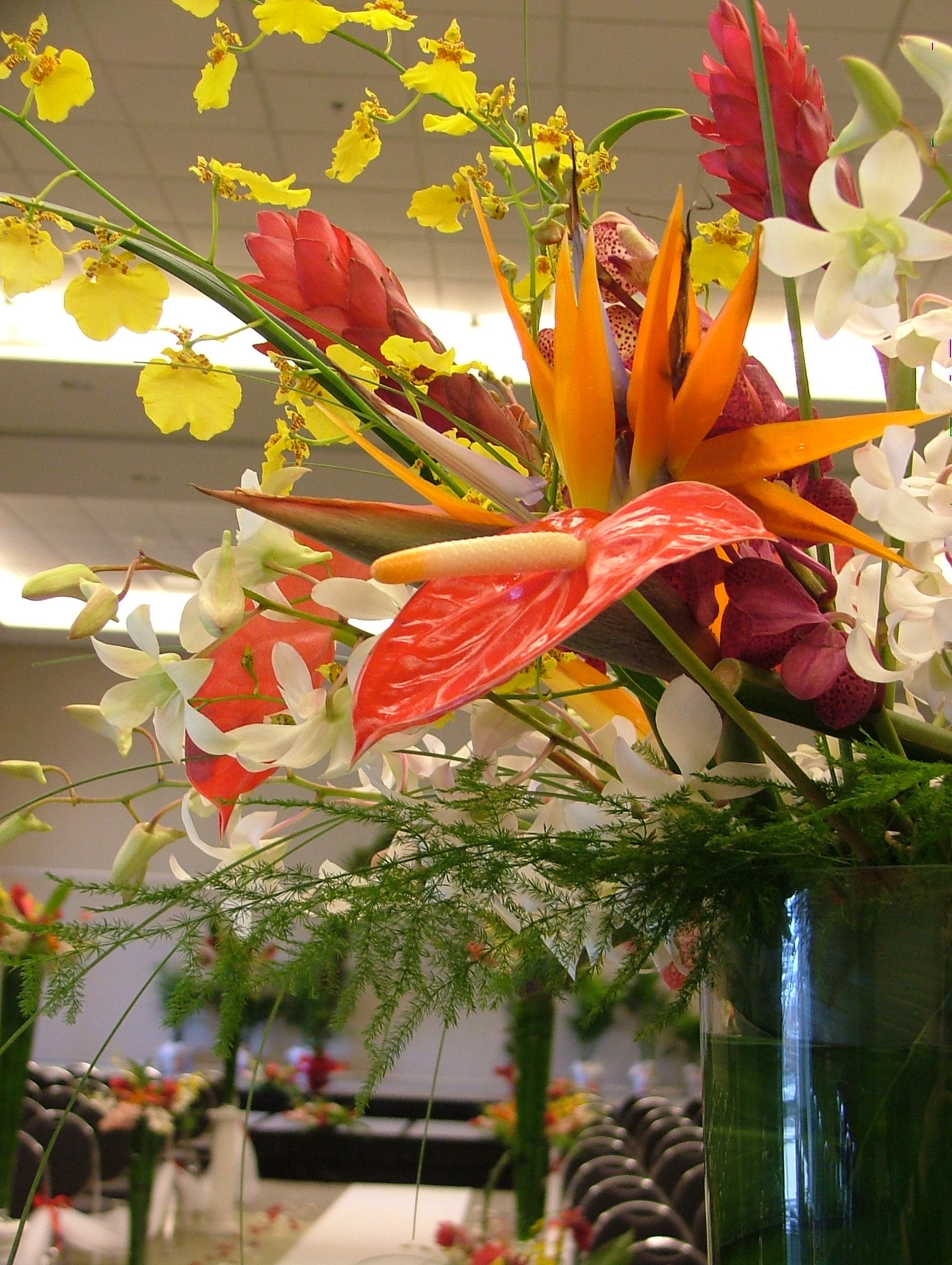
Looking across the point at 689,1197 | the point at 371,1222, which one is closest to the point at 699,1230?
the point at 689,1197

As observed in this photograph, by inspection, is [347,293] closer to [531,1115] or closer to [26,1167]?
[531,1115]

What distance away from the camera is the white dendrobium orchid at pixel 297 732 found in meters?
0.37

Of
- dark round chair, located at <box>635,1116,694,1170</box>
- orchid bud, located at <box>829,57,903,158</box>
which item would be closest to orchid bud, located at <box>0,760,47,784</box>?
orchid bud, located at <box>829,57,903,158</box>

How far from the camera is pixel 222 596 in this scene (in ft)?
1.13

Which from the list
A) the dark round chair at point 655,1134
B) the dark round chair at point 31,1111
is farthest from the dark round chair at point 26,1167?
the dark round chair at point 655,1134

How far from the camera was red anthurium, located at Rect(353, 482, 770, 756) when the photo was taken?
0.25m

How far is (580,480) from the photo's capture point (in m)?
0.34

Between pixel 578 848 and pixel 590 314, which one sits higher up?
pixel 590 314

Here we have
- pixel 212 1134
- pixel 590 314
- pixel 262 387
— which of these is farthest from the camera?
pixel 262 387

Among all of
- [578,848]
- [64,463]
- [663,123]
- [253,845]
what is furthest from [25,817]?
[64,463]

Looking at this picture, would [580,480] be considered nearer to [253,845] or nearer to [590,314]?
[590,314]

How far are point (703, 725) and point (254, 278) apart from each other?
23 cm

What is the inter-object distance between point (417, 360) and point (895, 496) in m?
0.18

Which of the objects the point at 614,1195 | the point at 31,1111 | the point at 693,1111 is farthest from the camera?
the point at 31,1111
